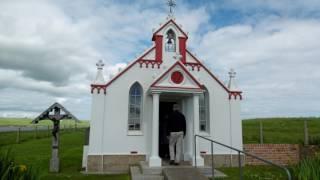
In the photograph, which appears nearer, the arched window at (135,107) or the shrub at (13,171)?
the shrub at (13,171)

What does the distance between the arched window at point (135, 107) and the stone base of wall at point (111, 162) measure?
3.88 ft

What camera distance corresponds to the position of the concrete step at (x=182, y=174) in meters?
9.20

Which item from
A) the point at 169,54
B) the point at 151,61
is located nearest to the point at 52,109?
the point at 151,61

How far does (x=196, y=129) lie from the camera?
12.1 meters

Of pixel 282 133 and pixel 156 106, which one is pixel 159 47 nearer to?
pixel 156 106

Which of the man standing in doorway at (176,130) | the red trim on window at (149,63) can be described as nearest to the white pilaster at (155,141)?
the man standing in doorway at (176,130)

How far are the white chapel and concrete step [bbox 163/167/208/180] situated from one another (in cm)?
120

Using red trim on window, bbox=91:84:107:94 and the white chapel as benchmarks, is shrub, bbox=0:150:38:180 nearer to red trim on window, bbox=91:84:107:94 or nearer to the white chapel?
the white chapel

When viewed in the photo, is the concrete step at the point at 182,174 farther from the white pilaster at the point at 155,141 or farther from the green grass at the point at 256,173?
A: the green grass at the point at 256,173

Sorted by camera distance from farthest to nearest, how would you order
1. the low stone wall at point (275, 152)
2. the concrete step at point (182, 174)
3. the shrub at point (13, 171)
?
1. the low stone wall at point (275, 152)
2. the concrete step at point (182, 174)
3. the shrub at point (13, 171)

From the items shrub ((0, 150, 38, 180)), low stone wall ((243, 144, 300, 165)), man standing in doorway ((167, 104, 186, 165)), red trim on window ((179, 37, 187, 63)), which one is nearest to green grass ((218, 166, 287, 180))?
low stone wall ((243, 144, 300, 165))

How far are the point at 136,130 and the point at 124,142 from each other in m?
0.69

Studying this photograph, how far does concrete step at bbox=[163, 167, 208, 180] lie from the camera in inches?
362

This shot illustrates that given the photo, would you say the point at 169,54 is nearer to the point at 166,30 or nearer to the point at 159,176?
the point at 166,30
